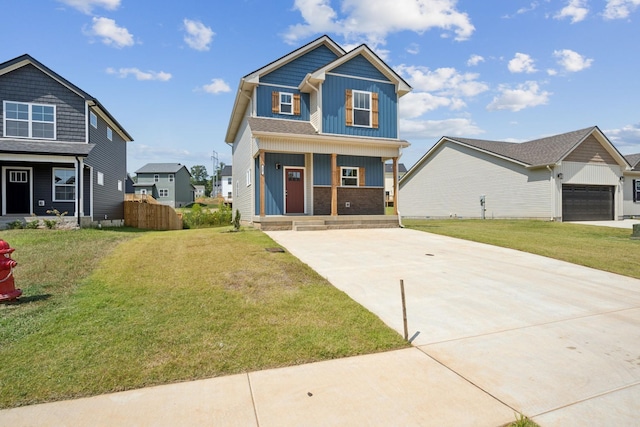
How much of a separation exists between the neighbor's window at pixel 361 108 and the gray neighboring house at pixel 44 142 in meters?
12.1

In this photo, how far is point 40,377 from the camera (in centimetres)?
301

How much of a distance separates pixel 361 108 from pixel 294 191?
5072 mm

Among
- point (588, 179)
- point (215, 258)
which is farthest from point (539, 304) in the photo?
point (588, 179)

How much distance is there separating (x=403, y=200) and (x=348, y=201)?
17.5 metres

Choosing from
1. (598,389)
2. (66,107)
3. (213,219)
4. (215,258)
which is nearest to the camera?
(598,389)

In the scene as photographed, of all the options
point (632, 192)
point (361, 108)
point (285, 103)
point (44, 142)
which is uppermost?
point (285, 103)

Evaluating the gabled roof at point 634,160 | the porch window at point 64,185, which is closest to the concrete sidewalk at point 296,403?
the porch window at point 64,185

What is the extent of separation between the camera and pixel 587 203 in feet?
72.9

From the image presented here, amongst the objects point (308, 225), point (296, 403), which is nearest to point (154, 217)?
point (308, 225)

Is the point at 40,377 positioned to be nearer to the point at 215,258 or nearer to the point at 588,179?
the point at 215,258

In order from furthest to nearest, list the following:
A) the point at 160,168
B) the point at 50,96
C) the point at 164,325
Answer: the point at 160,168 < the point at 50,96 < the point at 164,325

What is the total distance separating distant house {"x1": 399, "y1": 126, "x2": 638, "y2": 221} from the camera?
2094 centimetres

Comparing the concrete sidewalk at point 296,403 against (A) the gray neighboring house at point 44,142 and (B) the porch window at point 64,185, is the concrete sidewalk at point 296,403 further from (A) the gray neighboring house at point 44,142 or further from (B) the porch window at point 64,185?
(B) the porch window at point 64,185

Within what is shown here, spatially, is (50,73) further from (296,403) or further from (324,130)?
(296,403)
